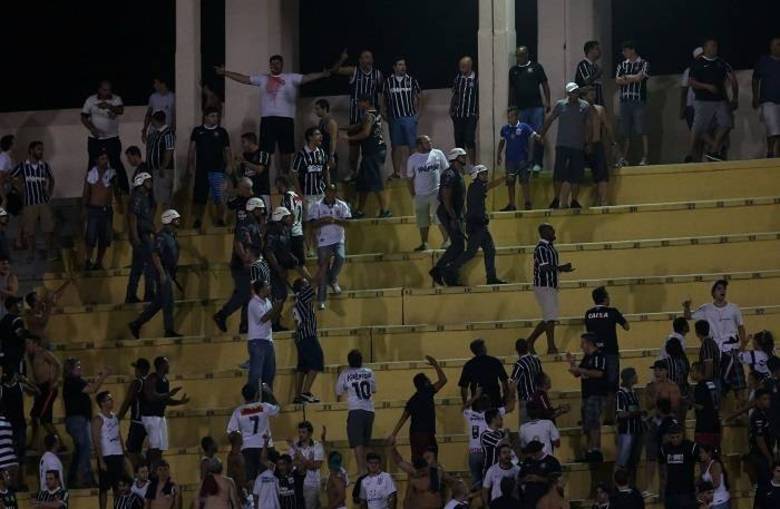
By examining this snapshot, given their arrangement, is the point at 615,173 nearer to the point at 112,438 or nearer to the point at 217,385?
the point at 217,385

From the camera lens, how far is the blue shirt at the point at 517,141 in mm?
31062

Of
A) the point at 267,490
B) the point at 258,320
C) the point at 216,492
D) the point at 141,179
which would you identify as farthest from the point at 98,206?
the point at 216,492

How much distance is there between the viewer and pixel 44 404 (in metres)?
28.1

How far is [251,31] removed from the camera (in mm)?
33719

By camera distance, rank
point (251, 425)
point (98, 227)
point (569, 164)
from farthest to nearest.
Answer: point (98, 227), point (569, 164), point (251, 425)

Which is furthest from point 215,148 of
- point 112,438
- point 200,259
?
point 112,438

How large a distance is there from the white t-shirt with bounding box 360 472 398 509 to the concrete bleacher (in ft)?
5.00

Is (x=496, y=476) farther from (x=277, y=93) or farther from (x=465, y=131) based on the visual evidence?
(x=277, y=93)

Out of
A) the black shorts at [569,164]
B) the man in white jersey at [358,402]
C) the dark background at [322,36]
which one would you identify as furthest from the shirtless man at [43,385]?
the dark background at [322,36]

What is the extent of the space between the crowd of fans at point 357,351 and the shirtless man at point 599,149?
1.7 inches

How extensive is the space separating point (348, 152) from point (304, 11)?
14.8 feet

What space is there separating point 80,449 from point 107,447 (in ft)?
2.43

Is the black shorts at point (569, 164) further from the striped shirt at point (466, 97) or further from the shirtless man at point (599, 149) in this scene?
the striped shirt at point (466, 97)

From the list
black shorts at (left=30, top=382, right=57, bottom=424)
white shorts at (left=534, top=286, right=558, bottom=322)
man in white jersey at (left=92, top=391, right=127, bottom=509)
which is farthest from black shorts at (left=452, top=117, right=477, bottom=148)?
man in white jersey at (left=92, top=391, right=127, bottom=509)
